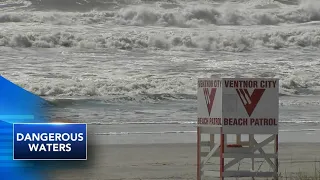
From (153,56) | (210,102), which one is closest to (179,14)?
(153,56)

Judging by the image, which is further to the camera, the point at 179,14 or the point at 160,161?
the point at 179,14

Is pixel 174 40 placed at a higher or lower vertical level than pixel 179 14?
lower

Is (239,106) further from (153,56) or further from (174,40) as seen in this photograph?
(174,40)

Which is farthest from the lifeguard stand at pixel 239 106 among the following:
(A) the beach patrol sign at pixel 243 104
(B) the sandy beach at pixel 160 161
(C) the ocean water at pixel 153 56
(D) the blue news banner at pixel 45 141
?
(C) the ocean water at pixel 153 56

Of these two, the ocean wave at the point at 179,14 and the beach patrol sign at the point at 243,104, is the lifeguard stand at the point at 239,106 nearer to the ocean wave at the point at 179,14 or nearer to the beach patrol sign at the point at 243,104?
the beach patrol sign at the point at 243,104

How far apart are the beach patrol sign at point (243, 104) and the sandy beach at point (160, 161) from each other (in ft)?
5.18

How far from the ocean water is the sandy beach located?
1.17m

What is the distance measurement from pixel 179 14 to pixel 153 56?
770 cm

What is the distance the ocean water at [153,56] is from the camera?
16797 mm

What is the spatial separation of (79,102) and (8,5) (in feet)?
59.2

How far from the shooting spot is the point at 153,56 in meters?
30.2

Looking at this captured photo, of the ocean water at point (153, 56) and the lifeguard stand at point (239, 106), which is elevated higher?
the lifeguard stand at point (239, 106)

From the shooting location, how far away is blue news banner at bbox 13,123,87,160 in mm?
2344

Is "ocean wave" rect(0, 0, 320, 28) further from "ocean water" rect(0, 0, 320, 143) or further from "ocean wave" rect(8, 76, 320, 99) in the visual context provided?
"ocean wave" rect(8, 76, 320, 99)
